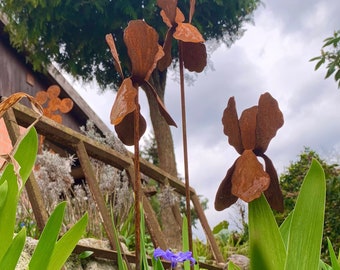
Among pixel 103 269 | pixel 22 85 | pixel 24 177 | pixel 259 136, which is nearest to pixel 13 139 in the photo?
pixel 103 269

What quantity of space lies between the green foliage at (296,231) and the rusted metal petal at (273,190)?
5cm

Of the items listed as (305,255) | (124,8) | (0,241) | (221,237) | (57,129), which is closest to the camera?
(305,255)

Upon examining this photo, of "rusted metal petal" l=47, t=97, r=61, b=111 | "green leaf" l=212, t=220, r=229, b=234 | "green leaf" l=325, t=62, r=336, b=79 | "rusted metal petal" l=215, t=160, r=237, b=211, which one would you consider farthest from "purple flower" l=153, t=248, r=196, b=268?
"green leaf" l=212, t=220, r=229, b=234

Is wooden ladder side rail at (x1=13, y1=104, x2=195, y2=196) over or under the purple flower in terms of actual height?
over

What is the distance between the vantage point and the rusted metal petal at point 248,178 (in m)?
0.71

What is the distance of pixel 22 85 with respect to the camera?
31.8ft

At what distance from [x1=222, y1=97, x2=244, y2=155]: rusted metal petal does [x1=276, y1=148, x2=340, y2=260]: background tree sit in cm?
378

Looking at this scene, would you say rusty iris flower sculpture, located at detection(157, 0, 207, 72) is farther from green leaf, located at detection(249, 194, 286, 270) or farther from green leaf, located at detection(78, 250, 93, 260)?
green leaf, located at detection(78, 250, 93, 260)

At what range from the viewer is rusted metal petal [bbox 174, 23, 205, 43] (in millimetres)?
865

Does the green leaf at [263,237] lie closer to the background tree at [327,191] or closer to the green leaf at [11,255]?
the green leaf at [11,255]

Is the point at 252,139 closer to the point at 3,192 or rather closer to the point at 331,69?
the point at 3,192

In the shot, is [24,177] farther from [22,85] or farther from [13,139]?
[22,85]

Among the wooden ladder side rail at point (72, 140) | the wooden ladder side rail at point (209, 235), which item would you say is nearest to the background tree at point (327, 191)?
the wooden ladder side rail at point (209, 235)

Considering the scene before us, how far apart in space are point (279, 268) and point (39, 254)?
33 cm
